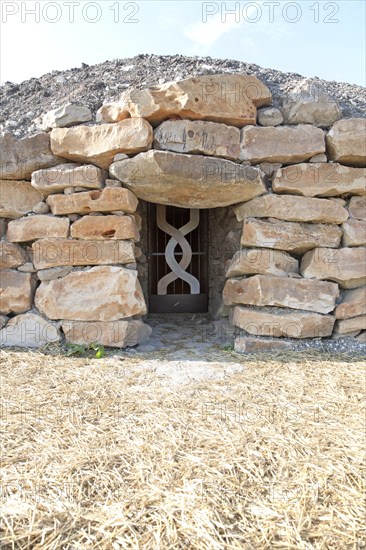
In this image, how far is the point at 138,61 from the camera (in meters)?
3.41

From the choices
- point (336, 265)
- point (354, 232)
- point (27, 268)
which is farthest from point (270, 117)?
point (27, 268)

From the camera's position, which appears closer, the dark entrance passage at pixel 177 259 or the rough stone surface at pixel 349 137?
the rough stone surface at pixel 349 137

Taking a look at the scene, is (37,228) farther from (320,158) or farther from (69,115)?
(320,158)

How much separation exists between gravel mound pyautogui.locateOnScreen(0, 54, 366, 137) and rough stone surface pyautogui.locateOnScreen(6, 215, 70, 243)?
2.39ft

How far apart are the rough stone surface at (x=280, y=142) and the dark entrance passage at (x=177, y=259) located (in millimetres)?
1347

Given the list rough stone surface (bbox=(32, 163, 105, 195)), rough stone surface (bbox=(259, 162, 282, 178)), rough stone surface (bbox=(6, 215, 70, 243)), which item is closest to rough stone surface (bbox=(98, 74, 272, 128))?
rough stone surface (bbox=(259, 162, 282, 178))

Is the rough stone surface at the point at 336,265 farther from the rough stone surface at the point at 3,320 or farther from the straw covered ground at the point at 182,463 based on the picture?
the rough stone surface at the point at 3,320

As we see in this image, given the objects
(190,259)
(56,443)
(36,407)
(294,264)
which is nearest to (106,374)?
(36,407)

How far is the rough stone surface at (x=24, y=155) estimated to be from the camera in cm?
281

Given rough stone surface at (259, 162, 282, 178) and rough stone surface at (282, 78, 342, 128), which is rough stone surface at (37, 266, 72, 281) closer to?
rough stone surface at (259, 162, 282, 178)

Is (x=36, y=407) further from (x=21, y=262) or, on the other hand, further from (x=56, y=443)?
(x=21, y=262)

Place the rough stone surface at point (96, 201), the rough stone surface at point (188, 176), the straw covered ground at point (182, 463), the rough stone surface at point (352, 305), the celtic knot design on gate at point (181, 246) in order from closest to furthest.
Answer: the straw covered ground at point (182, 463)
the rough stone surface at point (188, 176)
the rough stone surface at point (96, 201)
the rough stone surface at point (352, 305)
the celtic knot design on gate at point (181, 246)

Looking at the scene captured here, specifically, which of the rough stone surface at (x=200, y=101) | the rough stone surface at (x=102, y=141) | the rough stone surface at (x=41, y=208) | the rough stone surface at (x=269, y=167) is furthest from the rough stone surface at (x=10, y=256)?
the rough stone surface at (x=269, y=167)

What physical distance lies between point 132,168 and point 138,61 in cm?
146
